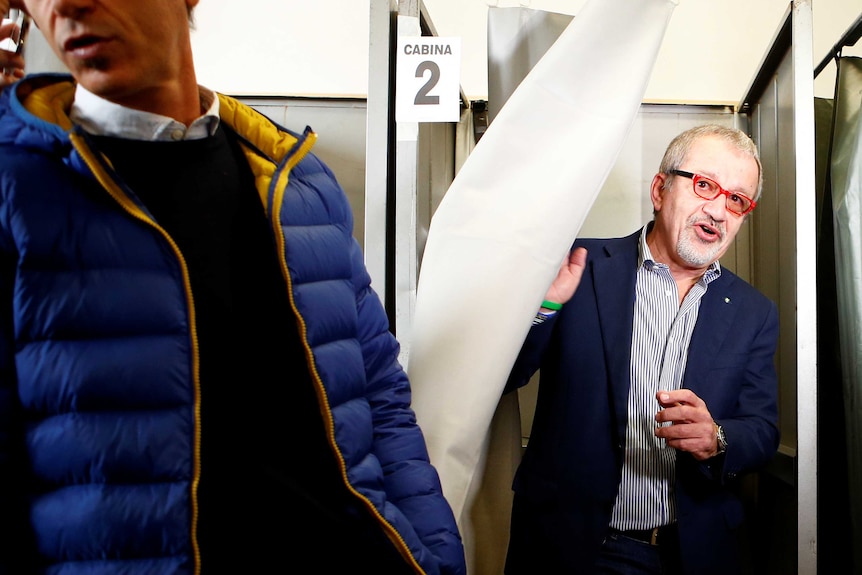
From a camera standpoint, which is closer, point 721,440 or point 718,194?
point 721,440

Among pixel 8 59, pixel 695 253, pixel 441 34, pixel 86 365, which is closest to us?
pixel 86 365

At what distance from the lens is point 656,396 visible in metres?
1.35

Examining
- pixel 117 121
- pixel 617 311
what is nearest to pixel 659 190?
pixel 617 311

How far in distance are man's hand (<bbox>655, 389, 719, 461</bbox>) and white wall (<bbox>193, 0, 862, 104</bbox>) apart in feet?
4.03

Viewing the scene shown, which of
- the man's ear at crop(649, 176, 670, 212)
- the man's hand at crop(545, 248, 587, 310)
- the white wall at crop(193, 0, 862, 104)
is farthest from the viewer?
the white wall at crop(193, 0, 862, 104)

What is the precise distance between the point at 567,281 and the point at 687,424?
35cm

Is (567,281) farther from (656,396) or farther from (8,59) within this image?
(8,59)

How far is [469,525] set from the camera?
151 cm

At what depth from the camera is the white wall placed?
2244mm

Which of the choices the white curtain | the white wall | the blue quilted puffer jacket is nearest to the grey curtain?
the white wall

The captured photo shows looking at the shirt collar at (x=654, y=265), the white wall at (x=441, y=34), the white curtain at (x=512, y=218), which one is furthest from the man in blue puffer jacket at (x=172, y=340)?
the white wall at (x=441, y=34)

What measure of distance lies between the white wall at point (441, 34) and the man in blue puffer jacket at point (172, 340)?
4.82 ft

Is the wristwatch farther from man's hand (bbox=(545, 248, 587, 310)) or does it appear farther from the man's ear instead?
the man's ear

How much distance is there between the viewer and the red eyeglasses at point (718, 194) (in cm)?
160
